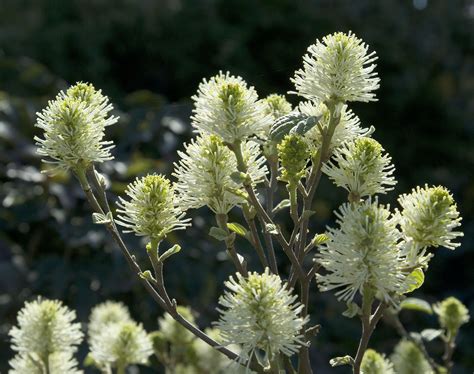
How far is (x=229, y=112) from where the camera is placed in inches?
31.7

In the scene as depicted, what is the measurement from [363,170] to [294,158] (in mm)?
72

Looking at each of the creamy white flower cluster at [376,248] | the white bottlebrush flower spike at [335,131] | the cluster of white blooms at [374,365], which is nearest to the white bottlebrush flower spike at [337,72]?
the white bottlebrush flower spike at [335,131]

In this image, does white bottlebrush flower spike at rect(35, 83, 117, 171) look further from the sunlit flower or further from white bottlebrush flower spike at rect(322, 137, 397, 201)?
the sunlit flower

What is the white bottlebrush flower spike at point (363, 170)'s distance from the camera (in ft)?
2.68

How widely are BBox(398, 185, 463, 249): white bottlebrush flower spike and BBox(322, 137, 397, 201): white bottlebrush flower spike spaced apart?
0.13 feet

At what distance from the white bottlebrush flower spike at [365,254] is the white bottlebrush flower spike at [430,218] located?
4cm

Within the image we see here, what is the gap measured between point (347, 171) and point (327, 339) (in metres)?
2.29

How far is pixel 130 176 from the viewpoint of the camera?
2.79 metres

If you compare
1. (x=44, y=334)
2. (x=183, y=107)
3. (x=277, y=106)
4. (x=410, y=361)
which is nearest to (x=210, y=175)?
(x=277, y=106)

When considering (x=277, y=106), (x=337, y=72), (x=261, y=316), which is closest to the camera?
(x=261, y=316)

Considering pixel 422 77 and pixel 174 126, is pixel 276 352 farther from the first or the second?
pixel 422 77

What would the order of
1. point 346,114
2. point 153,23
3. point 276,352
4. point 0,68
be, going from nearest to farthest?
point 276,352
point 346,114
point 0,68
point 153,23

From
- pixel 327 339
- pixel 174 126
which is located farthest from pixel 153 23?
pixel 327 339

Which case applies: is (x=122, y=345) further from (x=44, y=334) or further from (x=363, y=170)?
(x=363, y=170)
